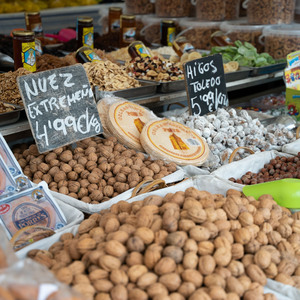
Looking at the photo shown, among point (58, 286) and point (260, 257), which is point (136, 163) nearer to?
point (260, 257)

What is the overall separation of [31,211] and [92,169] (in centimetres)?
36

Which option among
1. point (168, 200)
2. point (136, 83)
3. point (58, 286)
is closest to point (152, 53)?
point (136, 83)

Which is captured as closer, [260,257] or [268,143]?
[260,257]

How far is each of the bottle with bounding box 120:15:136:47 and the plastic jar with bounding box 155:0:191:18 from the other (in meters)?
0.97

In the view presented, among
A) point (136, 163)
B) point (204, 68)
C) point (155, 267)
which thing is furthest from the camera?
point (204, 68)

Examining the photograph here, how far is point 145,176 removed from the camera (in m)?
1.85

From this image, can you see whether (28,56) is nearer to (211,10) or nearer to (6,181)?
(6,181)

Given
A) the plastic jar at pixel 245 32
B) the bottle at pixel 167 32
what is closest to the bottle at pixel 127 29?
the bottle at pixel 167 32

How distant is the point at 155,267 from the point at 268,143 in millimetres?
1386

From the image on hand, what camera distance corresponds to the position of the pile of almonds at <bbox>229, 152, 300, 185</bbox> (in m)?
1.94

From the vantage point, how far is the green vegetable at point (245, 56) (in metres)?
3.22

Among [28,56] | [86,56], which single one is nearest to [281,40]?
[86,56]

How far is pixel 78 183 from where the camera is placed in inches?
70.4

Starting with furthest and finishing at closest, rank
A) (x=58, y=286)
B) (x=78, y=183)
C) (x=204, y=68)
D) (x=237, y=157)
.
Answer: (x=204, y=68) < (x=237, y=157) < (x=78, y=183) < (x=58, y=286)
